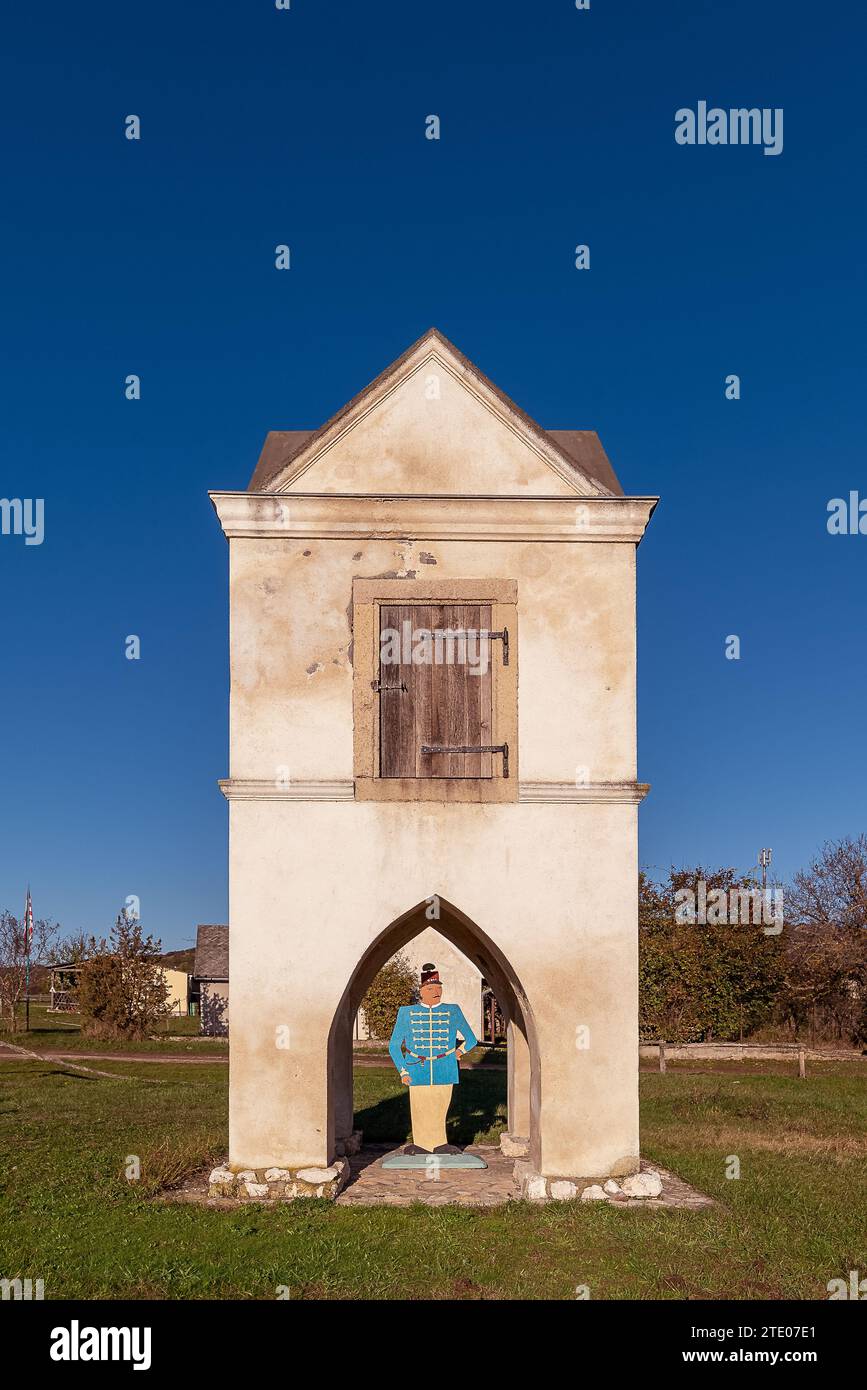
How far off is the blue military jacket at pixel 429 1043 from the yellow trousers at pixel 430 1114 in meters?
0.13

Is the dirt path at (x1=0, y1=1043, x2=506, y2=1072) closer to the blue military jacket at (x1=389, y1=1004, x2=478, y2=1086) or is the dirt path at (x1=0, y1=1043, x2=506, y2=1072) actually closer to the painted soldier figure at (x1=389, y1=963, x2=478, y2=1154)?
the painted soldier figure at (x1=389, y1=963, x2=478, y2=1154)

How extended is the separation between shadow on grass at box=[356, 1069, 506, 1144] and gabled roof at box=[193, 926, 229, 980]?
2112cm

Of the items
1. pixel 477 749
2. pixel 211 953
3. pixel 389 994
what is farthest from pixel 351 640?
pixel 211 953

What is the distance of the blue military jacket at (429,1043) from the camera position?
12680 millimetres

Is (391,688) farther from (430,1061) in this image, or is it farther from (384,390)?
(430,1061)

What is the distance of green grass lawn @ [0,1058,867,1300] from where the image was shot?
8430 mm

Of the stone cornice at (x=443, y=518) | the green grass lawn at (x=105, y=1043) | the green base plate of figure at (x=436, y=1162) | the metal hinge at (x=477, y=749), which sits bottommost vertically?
the green grass lawn at (x=105, y=1043)

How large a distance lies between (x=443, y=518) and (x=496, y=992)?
6.48m

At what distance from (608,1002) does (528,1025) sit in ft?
2.94

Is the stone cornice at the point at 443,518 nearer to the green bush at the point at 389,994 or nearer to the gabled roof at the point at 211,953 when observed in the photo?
the green bush at the point at 389,994

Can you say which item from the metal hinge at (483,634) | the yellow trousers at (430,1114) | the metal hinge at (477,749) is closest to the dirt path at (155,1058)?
the yellow trousers at (430,1114)

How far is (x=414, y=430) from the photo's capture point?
1214cm

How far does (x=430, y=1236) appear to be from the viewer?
9734 mm

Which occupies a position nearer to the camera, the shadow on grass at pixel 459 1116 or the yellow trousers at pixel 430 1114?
the yellow trousers at pixel 430 1114
